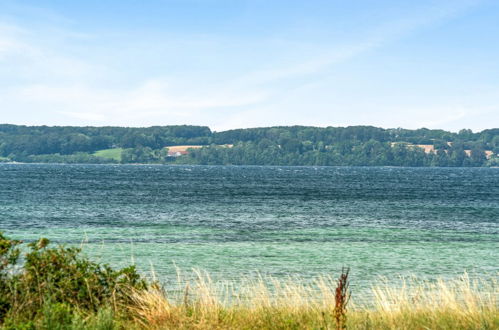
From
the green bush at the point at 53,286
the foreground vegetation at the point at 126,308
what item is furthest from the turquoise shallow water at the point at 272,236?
the foreground vegetation at the point at 126,308

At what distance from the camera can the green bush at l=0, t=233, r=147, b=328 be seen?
40.0 ft

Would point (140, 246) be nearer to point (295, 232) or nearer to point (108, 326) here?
point (295, 232)

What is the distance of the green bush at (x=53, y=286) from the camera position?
40.0ft

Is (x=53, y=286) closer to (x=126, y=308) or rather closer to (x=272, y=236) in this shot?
(x=126, y=308)

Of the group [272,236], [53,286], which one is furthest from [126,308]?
[272,236]

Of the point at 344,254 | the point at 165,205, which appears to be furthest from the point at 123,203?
the point at 344,254

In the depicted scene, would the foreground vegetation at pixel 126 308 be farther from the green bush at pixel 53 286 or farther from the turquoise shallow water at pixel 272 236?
the turquoise shallow water at pixel 272 236

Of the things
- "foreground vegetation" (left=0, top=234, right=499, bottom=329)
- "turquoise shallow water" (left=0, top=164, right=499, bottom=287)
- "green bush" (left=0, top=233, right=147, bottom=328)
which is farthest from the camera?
"turquoise shallow water" (left=0, top=164, right=499, bottom=287)

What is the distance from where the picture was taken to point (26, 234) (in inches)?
1832

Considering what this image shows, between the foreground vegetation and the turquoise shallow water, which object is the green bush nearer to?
the foreground vegetation

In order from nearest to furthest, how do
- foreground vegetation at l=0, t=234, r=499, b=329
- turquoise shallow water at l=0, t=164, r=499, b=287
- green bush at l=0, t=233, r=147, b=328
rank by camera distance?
foreground vegetation at l=0, t=234, r=499, b=329 < green bush at l=0, t=233, r=147, b=328 < turquoise shallow water at l=0, t=164, r=499, b=287

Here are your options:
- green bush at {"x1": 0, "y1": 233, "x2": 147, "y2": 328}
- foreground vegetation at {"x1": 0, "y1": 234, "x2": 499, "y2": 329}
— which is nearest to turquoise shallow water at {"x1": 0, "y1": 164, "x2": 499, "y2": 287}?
green bush at {"x1": 0, "y1": 233, "x2": 147, "y2": 328}

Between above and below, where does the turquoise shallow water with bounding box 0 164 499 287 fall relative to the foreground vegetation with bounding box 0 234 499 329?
below

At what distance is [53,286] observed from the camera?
12680 millimetres
